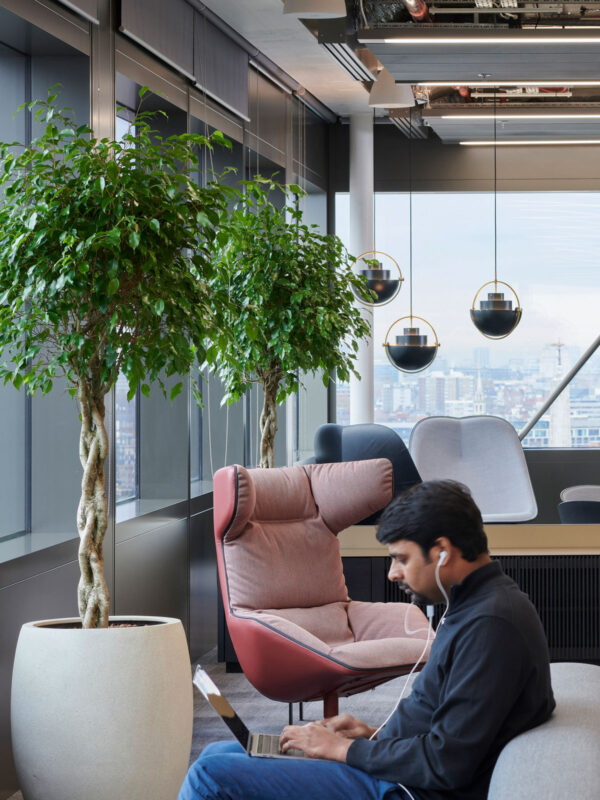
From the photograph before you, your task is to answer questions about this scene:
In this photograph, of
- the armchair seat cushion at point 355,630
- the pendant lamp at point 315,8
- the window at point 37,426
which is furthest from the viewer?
the pendant lamp at point 315,8

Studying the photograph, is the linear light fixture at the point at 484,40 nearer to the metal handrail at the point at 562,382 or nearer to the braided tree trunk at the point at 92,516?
the braided tree trunk at the point at 92,516

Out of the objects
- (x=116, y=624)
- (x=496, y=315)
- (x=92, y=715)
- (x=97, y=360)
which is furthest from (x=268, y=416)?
(x=92, y=715)

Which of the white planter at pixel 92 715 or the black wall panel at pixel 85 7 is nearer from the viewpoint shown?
the white planter at pixel 92 715

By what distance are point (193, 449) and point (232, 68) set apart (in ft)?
7.44

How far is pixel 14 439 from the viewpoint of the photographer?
4.01 meters

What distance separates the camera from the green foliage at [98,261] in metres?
2.97

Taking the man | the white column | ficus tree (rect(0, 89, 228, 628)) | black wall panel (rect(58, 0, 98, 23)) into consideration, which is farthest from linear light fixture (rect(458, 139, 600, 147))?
the man

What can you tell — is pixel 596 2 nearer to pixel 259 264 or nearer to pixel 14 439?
pixel 259 264

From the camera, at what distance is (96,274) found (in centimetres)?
302

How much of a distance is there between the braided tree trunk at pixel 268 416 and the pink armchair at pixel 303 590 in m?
1.15

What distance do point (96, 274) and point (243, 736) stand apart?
1.46m

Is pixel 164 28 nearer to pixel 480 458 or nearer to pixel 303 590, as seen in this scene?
pixel 303 590

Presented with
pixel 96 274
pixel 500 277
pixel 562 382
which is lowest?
pixel 562 382

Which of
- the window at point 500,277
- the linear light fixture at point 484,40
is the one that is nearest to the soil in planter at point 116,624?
the linear light fixture at point 484,40
